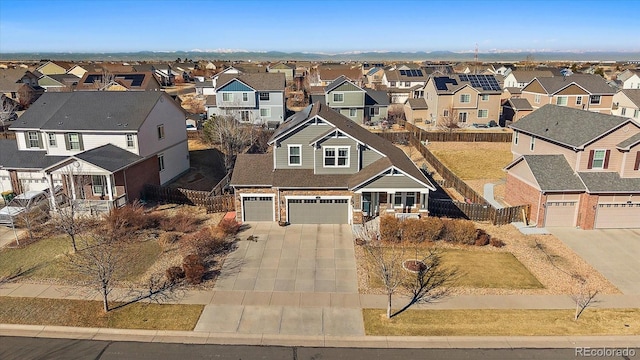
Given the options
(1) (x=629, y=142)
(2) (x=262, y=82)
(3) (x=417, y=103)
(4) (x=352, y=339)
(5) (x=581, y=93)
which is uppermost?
(2) (x=262, y=82)

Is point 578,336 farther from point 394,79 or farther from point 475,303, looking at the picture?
point 394,79

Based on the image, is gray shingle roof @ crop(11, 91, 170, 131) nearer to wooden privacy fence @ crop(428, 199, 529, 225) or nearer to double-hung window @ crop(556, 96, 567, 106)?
wooden privacy fence @ crop(428, 199, 529, 225)

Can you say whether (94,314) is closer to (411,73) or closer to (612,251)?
(612,251)

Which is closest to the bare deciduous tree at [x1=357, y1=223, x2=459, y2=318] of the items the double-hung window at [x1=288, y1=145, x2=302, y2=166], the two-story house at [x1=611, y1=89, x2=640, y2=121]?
the double-hung window at [x1=288, y1=145, x2=302, y2=166]

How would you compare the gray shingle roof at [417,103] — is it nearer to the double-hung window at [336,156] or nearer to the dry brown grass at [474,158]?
the dry brown grass at [474,158]

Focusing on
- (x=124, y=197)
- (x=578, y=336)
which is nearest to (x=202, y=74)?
(x=124, y=197)

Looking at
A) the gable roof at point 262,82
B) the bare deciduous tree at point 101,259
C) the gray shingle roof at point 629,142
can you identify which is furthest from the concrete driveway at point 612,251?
the gable roof at point 262,82

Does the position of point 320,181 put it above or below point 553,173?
below

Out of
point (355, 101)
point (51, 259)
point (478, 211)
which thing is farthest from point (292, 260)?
point (355, 101)
